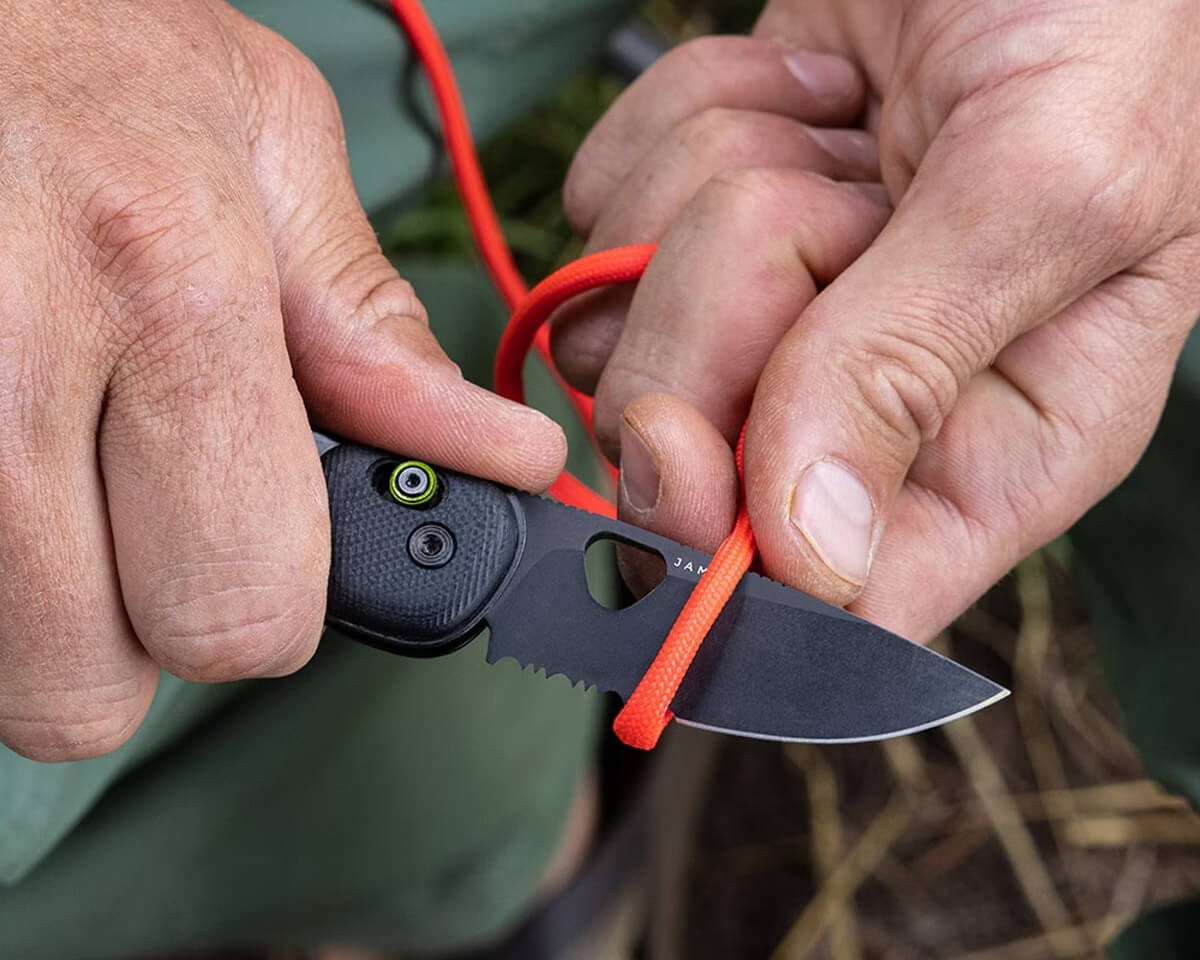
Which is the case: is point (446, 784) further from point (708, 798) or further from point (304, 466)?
point (304, 466)

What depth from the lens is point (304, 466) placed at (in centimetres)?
66

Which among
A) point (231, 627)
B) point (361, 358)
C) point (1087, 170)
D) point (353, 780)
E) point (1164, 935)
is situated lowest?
point (353, 780)

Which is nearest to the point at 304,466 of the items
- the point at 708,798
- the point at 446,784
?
the point at 446,784

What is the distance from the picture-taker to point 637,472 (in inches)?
29.5

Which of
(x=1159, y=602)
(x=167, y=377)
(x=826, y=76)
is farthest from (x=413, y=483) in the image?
(x=1159, y=602)

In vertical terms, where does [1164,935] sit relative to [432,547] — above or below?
below

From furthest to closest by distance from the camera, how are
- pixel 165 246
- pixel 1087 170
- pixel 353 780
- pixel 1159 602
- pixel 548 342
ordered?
pixel 353 780 < pixel 1159 602 < pixel 548 342 < pixel 1087 170 < pixel 165 246

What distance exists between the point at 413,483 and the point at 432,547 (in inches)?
1.6

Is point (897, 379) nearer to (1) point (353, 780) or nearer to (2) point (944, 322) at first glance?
(2) point (944, 322)

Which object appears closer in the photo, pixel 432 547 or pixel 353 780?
pixel 432 547

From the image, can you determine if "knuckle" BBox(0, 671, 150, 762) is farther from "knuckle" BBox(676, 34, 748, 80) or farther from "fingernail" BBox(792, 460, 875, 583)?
"knuckle" BBox(676, 34, 748, 80)

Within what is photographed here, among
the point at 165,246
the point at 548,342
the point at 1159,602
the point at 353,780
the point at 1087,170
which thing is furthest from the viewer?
the point at 353,780

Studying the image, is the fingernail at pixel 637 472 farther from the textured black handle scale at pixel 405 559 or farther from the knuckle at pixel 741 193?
the knuckle at pixel 741 193

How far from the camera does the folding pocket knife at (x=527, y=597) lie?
69 cm
